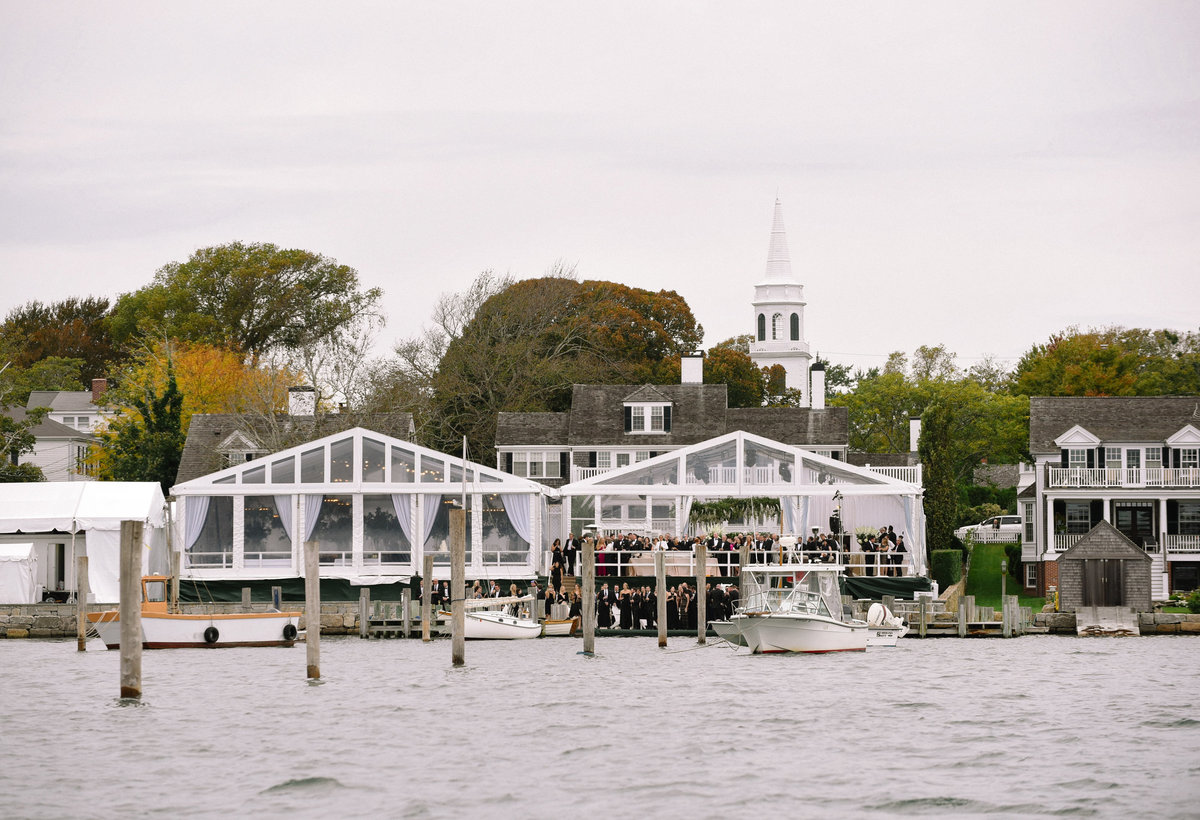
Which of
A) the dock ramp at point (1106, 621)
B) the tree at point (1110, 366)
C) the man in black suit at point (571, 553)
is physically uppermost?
the tree at point (1110, 366)

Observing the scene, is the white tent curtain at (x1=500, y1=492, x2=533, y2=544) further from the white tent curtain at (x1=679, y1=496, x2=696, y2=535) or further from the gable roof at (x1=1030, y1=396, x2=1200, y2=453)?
the gable roof at (x1=1030, y1=396, x2=1200, y2=453)

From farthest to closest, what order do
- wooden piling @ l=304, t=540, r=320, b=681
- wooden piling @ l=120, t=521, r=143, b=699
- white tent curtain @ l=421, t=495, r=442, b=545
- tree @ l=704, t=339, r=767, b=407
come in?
tree @ l=704, t=339, r=767, b=407 → white tent curtain @ l=421, t=495, r=442, b=545 → wooden piling @ l=304, t=540, r=320, b=681 → wooden piling @ l=120, t=521, r=143, b=699

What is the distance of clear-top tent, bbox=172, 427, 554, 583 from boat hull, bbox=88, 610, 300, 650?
23.2 ft

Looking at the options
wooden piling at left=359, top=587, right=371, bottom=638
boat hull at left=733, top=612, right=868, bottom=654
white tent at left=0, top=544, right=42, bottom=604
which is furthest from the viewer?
white tent at left=0, top=544, right=42, bottom=604

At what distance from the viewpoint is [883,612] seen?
1809 inches

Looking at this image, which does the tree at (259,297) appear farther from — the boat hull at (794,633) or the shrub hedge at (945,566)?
the boat hull at (794,633)

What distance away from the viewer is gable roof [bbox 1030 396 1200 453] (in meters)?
62.2

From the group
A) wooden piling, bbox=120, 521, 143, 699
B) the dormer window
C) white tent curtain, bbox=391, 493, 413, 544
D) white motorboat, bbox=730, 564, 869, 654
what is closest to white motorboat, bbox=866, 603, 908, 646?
white motorboat, bbox=730, 564, 869, 654

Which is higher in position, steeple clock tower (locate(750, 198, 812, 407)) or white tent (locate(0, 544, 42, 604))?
steeple clock tower (locate(750, 198, 812, 407))

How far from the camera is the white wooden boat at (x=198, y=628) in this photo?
43.8 m

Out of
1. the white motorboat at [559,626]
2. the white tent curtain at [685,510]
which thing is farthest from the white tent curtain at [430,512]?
the white tent curtain at [685,510]

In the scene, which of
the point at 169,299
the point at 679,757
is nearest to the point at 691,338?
the point at 169,299

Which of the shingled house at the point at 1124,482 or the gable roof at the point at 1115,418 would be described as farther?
the gable roof at the point at 1115,418

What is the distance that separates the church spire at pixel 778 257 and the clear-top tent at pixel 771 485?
67718mm
